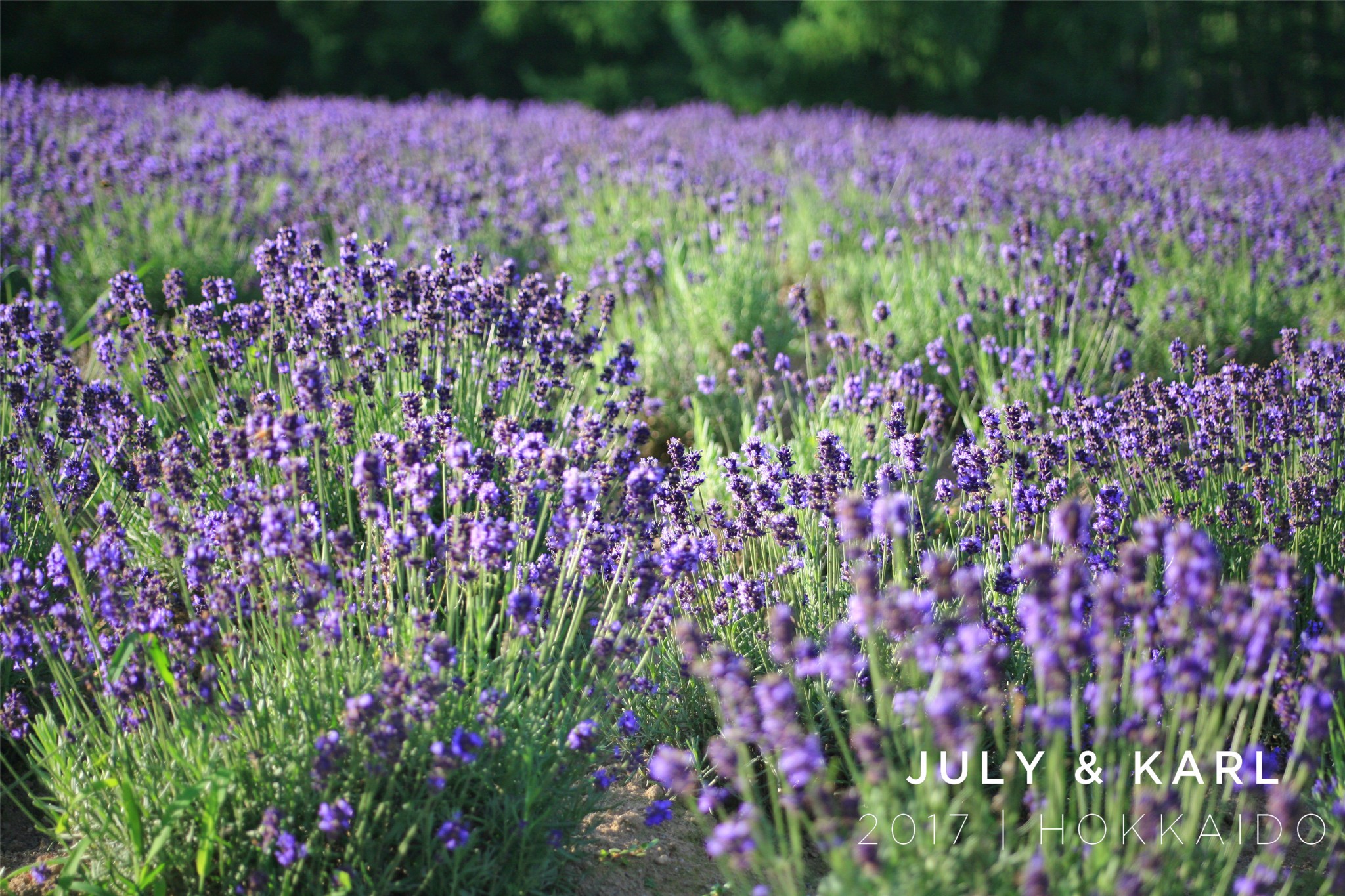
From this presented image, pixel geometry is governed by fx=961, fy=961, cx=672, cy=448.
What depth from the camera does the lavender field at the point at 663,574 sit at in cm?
149

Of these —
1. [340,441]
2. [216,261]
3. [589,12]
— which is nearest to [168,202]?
[216,261]

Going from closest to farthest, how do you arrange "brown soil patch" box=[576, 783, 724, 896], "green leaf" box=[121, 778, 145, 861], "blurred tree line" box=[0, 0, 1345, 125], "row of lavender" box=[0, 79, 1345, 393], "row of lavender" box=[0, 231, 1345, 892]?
"row of lavender" box=[0, 231, 1345, 892] → "green leaf" box=[121, 778, 145, 861] → "brown soil patch" box=[576, 783, 724, 896] → "row of lavender" box=[0, 79, 1345, 393] → "blurred tree line" box=[0, 0, 1345, 125]

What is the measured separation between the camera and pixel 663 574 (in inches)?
80.0

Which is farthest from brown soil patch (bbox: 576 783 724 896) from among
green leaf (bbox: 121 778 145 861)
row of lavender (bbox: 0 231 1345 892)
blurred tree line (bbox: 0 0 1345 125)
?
blurred tree line (bbox: 0 0 1345 125)

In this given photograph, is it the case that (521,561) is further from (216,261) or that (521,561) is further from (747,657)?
(216,261)

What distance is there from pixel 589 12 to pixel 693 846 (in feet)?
42.3

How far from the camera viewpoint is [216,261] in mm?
4316

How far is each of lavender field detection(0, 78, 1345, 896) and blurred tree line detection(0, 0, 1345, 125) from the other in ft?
29.6

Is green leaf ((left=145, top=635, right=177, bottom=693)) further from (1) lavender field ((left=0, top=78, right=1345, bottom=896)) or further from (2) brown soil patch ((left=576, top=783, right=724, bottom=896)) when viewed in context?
(2) brown soil patch ((left=576, top=783, right=724, bottom=896))

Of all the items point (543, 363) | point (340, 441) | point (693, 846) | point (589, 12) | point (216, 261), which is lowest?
point (693, 846)

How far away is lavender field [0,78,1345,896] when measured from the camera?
4.89ft

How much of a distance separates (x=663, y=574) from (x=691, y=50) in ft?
40.1

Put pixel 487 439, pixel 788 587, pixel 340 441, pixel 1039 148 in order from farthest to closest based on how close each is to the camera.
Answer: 1. pixel 1039 148
2. pixel 487 439
3. pixel 788 587
4. pixel 340 441

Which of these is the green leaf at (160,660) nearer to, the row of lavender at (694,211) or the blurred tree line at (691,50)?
the row of lavender at (694,211)
